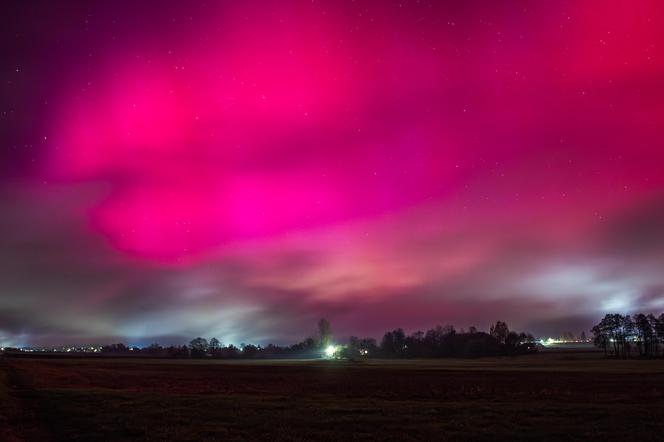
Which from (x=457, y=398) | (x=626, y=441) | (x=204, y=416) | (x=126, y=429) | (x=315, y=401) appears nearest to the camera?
(x=626, y=441)

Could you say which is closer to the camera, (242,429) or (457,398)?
(242,429)

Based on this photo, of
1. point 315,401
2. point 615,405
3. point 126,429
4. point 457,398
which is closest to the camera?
point 126,429

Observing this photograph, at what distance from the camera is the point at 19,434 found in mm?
25266

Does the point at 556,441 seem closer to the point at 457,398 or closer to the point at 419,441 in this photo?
the point at 419,441

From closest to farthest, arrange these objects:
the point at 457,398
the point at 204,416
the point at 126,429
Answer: the point at 126,429, the point at 204,416, the point at 457,398

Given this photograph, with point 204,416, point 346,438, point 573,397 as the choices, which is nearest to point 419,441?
point 346,438

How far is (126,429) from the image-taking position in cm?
2697

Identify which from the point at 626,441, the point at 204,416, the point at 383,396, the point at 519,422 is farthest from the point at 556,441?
the point at 383,396

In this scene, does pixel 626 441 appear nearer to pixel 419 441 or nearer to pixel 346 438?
pixel 419 441

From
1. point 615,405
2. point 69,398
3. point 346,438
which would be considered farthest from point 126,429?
point 615,405

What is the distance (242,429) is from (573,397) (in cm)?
2889

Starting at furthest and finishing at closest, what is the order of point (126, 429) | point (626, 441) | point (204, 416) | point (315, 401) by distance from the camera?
point (315, 401)
point (204, 416)
point (126, 429)
point (626, 441)

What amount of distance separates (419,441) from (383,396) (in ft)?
73.9

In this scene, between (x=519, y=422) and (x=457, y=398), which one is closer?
(x=519, y=422)
